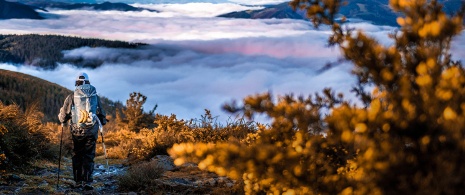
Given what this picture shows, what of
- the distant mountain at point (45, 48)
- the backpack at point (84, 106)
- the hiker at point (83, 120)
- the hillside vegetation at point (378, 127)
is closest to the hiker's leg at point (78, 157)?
the hiker at point (83, 120)

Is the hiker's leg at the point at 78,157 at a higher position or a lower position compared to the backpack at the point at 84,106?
lower

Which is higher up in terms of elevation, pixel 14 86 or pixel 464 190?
pixel 464 190

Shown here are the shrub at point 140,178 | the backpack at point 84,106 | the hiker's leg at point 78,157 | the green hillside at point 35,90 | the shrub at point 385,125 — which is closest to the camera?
the shrub at point 385,125

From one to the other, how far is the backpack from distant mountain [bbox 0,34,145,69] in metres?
140

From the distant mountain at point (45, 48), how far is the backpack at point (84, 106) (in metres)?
140

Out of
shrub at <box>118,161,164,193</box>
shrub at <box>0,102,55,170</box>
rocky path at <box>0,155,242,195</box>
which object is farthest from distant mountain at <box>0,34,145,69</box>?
shrub at <box>118,161,164,193</box>

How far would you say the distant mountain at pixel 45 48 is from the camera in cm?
14912

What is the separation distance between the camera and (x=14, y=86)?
51.6 metres

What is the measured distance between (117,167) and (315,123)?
389 inches

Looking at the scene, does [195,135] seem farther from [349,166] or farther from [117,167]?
[349,166]

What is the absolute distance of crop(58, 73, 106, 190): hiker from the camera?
10.1 meters

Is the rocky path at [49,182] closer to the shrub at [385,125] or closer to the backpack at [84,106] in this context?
the backpack at [84,106]

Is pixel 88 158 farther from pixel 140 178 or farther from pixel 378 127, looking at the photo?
pixel 378 127

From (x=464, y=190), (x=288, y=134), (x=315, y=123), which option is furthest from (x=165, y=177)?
(x=464, y=190)
